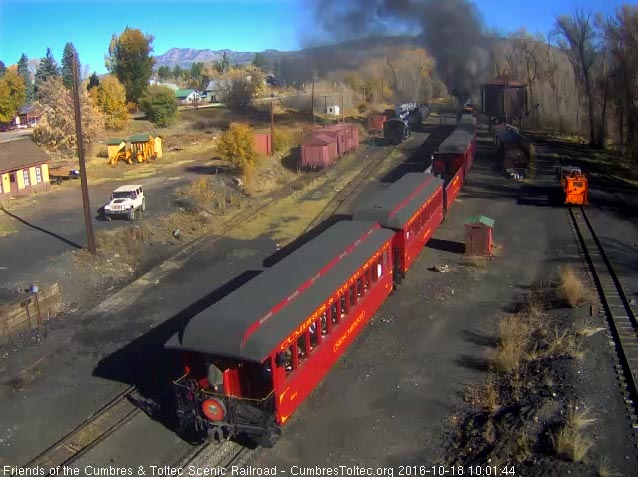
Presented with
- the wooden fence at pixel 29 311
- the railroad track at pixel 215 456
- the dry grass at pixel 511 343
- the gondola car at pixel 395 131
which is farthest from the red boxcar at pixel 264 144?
the railroad track at pixel 215 456

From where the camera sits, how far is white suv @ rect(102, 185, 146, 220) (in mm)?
28781

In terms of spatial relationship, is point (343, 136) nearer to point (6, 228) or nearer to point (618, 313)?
point (6, 228)

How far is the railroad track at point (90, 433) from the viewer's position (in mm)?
11492

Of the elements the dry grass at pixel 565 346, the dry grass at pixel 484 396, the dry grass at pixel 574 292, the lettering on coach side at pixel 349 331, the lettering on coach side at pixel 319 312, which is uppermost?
the lettering on coach side at pixel 319 312

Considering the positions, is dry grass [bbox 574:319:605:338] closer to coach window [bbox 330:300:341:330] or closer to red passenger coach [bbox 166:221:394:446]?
red passenger coach [bbox 166:221:394:446]

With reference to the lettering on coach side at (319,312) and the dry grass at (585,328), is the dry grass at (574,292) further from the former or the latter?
the lettering on coach side at (319,312)

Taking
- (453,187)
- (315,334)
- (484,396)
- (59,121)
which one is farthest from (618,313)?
(59,121)

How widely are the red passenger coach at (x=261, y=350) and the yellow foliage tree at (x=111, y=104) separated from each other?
181 feet

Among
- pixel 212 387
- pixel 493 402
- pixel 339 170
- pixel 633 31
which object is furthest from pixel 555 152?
pixel 212 387

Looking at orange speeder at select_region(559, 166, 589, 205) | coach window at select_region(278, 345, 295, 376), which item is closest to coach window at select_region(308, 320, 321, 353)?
coach window at select_region(278, 345, 295, 376)

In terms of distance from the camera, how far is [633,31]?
44250 millimetres

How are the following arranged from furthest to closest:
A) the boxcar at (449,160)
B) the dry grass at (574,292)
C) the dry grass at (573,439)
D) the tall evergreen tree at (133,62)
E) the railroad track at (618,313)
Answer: the tall evergreen tree at (133,62) → the boxcar at (449,160) → the dry grass at (574,292) → the railroad track at (618,313) → the dry grass at (573,439)

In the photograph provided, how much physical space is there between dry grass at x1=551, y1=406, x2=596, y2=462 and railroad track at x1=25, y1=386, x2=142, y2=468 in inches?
343

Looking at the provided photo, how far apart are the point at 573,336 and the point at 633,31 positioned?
37841 millimetres
